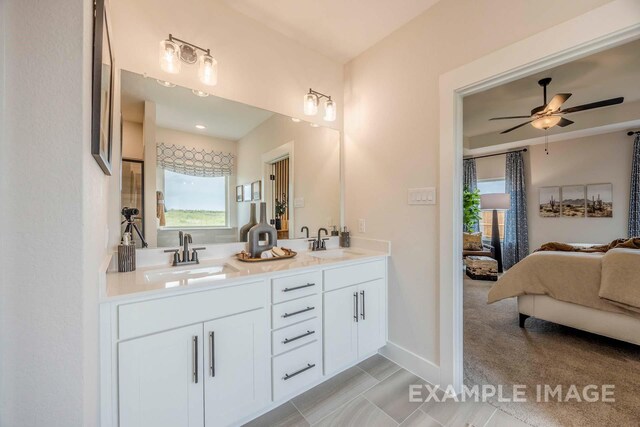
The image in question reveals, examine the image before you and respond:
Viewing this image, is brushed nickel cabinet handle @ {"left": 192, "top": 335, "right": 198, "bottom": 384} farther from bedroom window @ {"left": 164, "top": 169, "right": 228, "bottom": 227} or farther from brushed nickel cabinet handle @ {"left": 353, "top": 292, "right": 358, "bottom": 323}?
brushed nickel cabinet handle @ {"left": 353, "top": 292, "right": 358, "bottom": 323}

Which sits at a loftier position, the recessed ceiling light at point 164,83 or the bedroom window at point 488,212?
the recessed ceiling light at point 164,83

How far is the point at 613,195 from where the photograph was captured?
4.21m

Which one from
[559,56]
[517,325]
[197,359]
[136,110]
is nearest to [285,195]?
[136,110]

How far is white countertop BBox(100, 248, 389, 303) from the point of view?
42.4 inches

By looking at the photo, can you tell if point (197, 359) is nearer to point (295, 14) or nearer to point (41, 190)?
point (41, 190)

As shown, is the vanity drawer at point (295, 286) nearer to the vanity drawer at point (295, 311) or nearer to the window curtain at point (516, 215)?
the vanity drawer at point (295, 311)

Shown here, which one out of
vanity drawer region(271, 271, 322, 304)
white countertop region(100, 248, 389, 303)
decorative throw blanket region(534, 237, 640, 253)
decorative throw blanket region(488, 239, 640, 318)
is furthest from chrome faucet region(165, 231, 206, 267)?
decorative throw blanket region(534, 237, 640, 253)

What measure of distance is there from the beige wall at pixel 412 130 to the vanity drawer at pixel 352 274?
158 mm

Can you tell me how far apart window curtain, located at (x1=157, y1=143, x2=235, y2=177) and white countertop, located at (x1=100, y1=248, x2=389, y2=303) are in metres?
0.63

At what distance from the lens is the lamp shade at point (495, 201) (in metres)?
5.07

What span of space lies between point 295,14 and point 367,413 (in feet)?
8.93

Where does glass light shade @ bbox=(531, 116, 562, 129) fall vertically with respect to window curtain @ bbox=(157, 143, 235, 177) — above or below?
above

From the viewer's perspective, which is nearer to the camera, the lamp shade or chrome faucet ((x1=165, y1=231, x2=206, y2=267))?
chrome faucet ((x1=165, y1=231, x2=206, y2=267))

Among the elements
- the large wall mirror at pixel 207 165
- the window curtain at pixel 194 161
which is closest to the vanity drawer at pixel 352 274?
the large wall mirror at pixel 207 165
